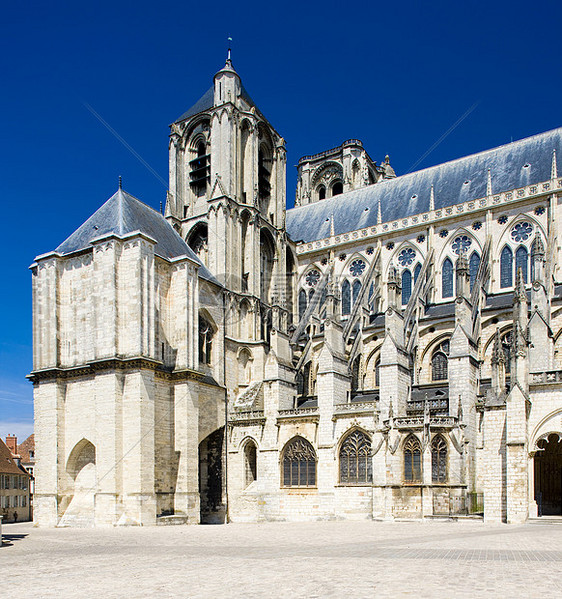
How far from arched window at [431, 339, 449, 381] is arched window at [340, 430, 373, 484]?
6.21 meters

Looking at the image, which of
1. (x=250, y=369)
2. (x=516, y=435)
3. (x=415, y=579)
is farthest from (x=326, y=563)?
(x=250, y=369)

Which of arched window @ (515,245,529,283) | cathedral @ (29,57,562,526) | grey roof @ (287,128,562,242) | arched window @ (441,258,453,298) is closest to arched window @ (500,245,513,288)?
cathedral @ (29,57,562,526)

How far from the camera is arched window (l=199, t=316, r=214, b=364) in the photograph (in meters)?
30.2

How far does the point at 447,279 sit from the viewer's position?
34594 millimetres

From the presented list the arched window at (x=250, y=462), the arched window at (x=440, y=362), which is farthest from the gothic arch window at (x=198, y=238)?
the arched window at (x=440, y=362)

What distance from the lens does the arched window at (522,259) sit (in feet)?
105

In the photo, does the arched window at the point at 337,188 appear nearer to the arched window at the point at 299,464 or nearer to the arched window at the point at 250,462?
the arched window at the point at 250,462

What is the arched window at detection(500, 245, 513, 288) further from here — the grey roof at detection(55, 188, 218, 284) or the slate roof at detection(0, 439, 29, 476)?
the slate roof at detection(0, 439, 29, 476)

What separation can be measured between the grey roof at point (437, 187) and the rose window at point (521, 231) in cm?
260

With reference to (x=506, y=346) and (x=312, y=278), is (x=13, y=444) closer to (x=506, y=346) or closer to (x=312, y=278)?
(x=312, y=278)

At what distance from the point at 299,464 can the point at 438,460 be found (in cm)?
652

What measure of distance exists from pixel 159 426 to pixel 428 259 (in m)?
17.0

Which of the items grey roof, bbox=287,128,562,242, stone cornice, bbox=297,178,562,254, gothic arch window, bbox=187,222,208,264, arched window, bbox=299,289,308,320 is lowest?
arched window, bbox=299,289,308,320

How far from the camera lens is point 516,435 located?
20.4 metres
